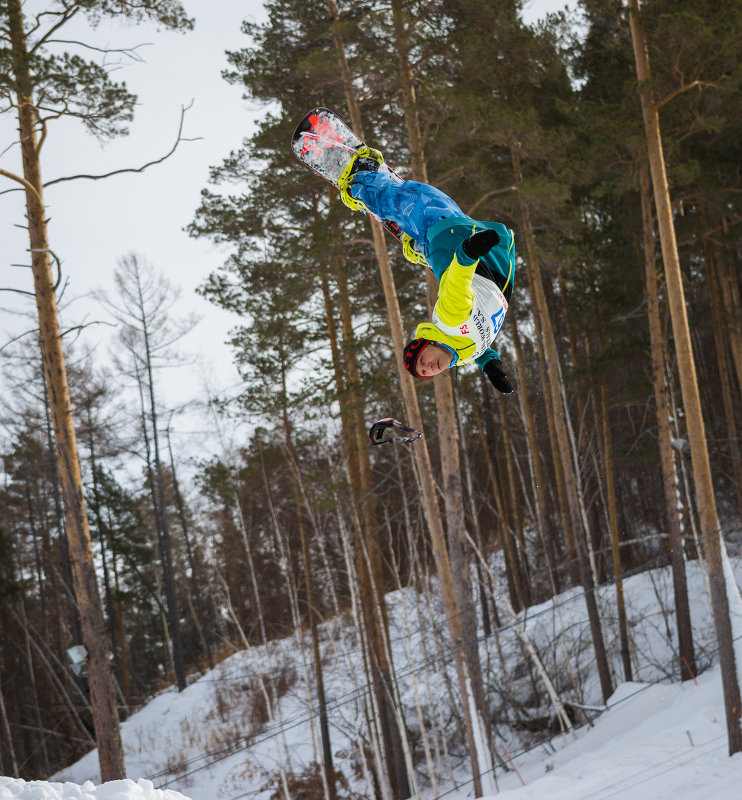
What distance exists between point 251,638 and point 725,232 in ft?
60.5

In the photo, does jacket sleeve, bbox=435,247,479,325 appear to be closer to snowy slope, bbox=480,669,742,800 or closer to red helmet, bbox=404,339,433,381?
red helmet, bbox=404,339,433,381

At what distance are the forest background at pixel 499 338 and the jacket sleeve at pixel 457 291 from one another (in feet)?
4.46

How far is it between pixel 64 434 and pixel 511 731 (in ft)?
34.5

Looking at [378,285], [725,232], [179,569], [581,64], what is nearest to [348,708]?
[378,285]

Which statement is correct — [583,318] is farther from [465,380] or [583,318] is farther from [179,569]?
[179,569]

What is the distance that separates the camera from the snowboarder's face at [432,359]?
306cm

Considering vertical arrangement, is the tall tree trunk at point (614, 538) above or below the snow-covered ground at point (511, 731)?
above

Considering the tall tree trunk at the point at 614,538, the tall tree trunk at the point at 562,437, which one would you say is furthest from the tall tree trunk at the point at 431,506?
the tall tree trunk at the point at 614,538

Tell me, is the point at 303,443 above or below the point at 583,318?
below

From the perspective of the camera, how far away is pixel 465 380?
1449cm

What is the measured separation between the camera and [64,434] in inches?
299

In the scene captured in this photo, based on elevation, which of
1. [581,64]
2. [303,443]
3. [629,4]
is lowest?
[303,443]

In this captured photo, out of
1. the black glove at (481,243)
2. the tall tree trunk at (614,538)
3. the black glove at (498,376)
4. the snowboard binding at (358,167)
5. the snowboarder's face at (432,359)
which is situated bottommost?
the tall tree trunk at (614,538)

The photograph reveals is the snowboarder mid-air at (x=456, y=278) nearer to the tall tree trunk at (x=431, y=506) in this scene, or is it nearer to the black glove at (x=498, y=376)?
the black glove at (x=498, y=376)
